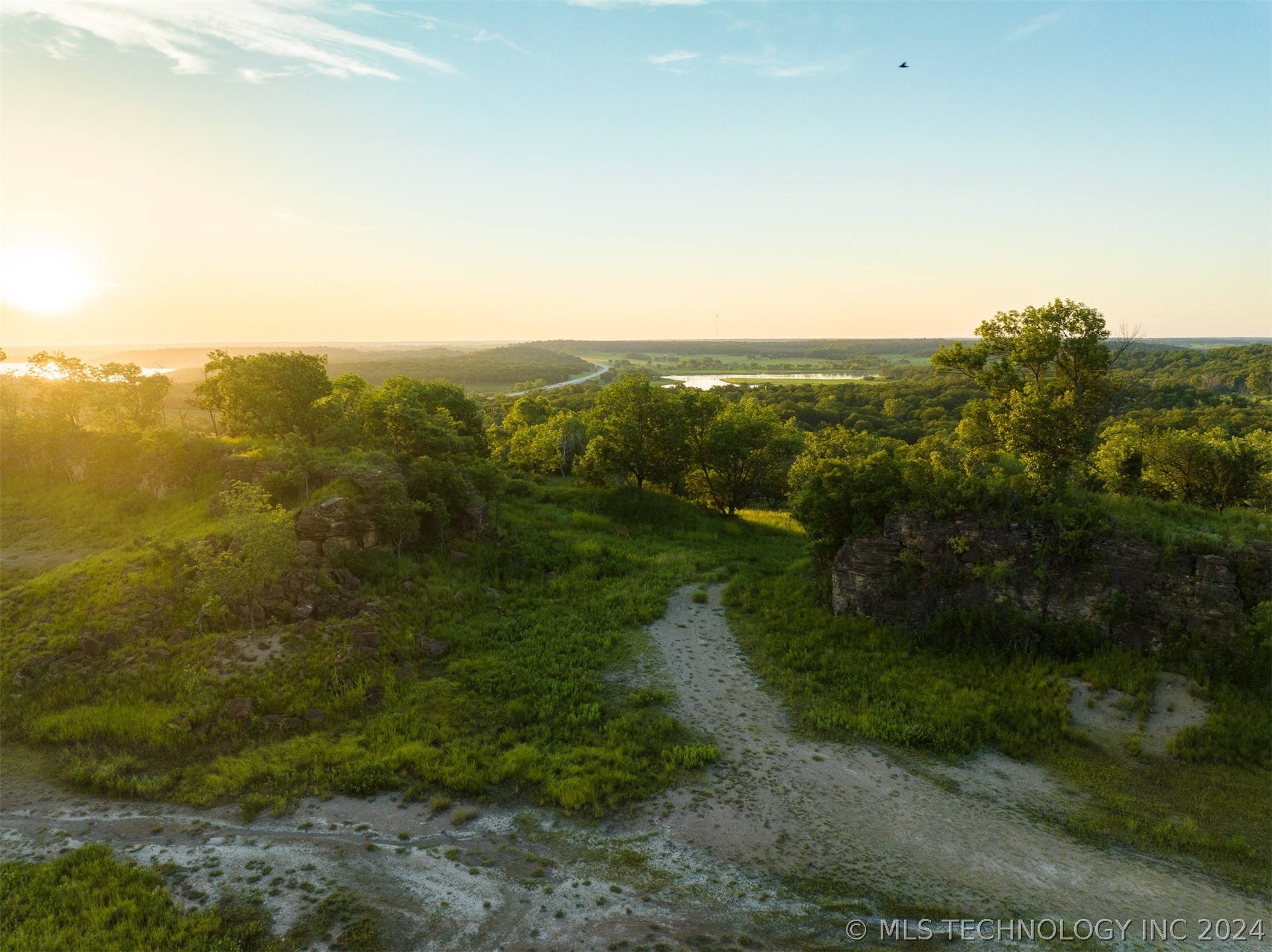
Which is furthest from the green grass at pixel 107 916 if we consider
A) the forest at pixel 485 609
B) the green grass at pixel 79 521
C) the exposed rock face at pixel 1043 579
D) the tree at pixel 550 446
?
the tree at pixel 550 446

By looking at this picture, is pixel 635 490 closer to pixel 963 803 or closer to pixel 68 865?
pixel 963 803

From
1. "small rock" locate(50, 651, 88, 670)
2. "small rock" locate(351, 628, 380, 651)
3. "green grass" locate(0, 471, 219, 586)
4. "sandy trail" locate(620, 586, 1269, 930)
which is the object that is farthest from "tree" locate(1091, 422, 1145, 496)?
"small rock" locate(50, 651, 88, 670)

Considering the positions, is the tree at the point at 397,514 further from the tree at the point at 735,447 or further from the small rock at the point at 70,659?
the tree at the point at 735,447

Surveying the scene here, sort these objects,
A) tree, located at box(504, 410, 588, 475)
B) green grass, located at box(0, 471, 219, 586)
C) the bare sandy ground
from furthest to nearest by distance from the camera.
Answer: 1. tree, located at box(504, 410, 588, 475)
2. green grass, located at box(0, 471, 219, 586)
3. the bare sandy ground

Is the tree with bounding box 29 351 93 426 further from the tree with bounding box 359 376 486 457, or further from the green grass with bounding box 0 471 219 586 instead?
the tree with bounding box 359 376 486 457

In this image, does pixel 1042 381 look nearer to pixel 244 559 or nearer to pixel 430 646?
pixel 430 646

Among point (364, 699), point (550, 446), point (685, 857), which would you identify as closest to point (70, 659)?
point (364, 699)

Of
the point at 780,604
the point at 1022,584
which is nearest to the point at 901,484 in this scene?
the point at 1022,584
